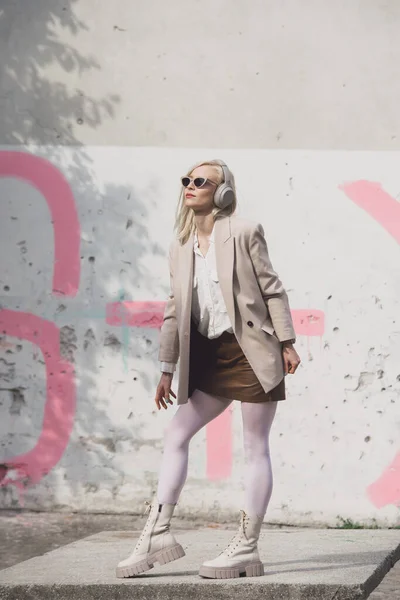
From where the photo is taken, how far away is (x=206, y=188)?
4.50 m

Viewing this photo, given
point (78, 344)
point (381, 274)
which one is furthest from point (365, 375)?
point (78, 344)

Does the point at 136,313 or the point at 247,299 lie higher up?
the point at 136,313

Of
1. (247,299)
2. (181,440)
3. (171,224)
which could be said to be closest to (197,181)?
(247,299)

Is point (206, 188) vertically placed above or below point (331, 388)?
above

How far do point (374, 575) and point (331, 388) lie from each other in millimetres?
1994

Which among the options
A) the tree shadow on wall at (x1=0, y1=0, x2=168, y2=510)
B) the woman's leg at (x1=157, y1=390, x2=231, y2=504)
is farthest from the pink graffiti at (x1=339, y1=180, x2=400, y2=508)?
the woman's leg at (x1=157, y1=390, x2=231, y2=504)

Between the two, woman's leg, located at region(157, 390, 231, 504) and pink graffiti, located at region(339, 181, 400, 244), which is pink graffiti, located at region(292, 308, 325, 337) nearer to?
pink graffiti, located at region(339, 181, 400, 244)

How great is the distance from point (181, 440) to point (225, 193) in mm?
1059

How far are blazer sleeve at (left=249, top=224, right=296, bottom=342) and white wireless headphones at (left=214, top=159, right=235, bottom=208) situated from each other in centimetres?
17

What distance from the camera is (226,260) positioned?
4.41 m

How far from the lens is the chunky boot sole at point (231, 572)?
434cm

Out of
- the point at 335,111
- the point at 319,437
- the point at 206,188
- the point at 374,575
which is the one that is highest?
the point at 335,111

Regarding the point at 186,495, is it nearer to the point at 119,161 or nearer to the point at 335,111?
the point at 119,161

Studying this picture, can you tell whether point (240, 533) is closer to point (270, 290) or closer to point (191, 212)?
point (270, 290)
